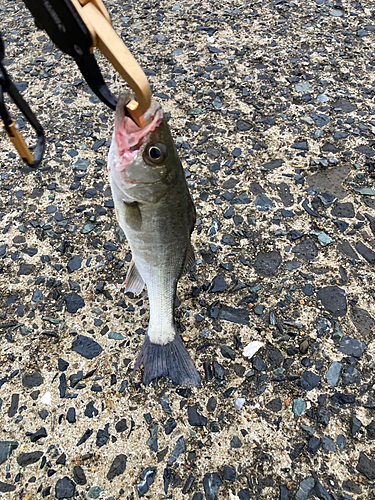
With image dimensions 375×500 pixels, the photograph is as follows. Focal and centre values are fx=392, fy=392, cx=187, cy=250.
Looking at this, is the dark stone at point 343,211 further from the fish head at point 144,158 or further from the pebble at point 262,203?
the fish head at point 144,158

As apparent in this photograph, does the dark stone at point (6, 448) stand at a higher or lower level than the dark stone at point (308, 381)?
higher

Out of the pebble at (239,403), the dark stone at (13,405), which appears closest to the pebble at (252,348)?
the pebble at (239,403)

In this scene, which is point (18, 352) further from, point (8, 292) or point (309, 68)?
point (309, 68)

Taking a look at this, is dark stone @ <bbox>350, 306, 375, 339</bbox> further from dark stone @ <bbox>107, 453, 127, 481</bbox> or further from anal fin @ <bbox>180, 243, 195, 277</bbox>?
dark stone @ <bbox>107, 453, 127, 481</bbox>

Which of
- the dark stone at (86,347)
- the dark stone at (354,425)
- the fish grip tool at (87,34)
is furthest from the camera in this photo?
the dark stone at (86,347)

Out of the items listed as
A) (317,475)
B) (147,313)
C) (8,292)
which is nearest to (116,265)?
(147,313)

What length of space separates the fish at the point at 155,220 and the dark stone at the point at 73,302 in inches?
19.7

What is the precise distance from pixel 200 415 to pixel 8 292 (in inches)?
63.6

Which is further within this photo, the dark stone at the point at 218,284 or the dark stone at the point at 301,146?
the dark stone at the point at 301,146

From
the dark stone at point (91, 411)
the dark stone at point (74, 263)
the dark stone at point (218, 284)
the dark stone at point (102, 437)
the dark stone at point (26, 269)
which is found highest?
the dark stone at point (26, 269)

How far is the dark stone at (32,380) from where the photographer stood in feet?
8.04

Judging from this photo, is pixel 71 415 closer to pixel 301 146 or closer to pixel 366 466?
pixel 366 466

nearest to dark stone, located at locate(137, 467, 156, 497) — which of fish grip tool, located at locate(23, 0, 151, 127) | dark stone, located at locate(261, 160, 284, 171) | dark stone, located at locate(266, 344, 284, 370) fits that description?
dark stone, located at locate(266, 344, 284, 370)

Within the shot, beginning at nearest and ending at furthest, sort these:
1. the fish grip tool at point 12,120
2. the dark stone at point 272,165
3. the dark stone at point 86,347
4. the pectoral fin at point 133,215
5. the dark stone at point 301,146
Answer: the fish grip tool at point 12,120 < the pectoral fin at point 133,215 < the dark stone at point 86,347 < the dark stone at point 272,165 < the dark stone at point 301,146
